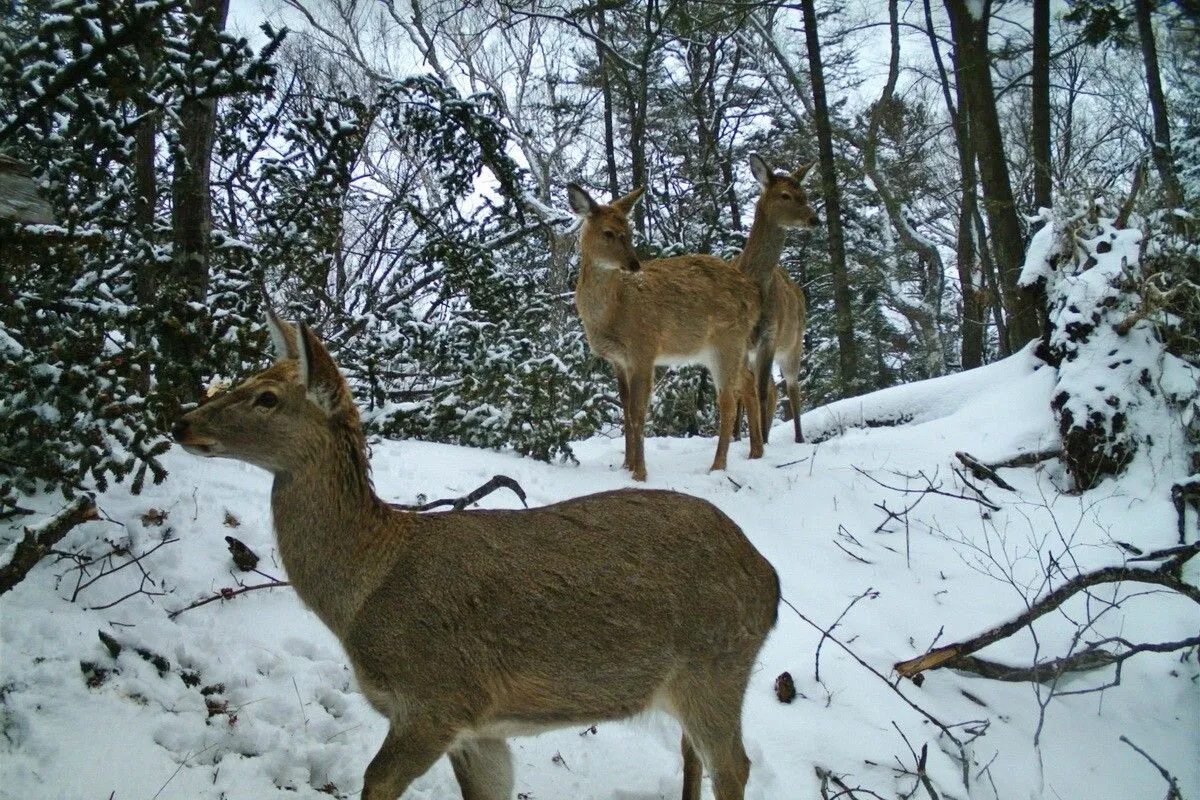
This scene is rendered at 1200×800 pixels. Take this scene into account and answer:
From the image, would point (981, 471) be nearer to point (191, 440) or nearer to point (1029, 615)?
point (1029, 615)

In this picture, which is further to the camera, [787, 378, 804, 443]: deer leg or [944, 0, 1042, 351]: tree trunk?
[944, 0, 1042, 351]: tree trunk

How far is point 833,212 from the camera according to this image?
47.3 feet

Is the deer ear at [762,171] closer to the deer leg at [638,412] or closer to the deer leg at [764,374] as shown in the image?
the deer leg at [764,374]

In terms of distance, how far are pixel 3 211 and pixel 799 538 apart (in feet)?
17.3

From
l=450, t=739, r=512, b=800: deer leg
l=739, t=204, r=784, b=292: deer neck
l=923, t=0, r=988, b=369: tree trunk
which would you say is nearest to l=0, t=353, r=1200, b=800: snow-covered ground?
l=450, t=739, r=512, b=800: deer leg

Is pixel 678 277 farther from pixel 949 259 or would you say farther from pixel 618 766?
pixel 949 259

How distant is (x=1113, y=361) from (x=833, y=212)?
778 centimetres

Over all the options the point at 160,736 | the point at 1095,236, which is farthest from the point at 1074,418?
the point at 160,736

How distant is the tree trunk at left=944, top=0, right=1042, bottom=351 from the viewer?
12312 millimetres

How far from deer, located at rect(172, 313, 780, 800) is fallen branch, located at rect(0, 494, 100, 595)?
110cm

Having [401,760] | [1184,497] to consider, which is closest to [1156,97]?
[1184,497]

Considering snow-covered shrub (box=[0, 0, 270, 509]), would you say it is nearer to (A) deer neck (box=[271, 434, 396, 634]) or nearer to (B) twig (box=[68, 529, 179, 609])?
(B) twig (box=[68, 529, 179, 609])

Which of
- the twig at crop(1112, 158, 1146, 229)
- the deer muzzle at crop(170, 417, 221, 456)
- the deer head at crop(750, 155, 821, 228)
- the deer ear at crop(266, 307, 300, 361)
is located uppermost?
the deer head at crop(750, 155, 821, 228)

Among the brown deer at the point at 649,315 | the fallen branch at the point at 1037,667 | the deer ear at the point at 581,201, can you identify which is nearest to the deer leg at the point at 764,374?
the brown deer at the point at 649,315
